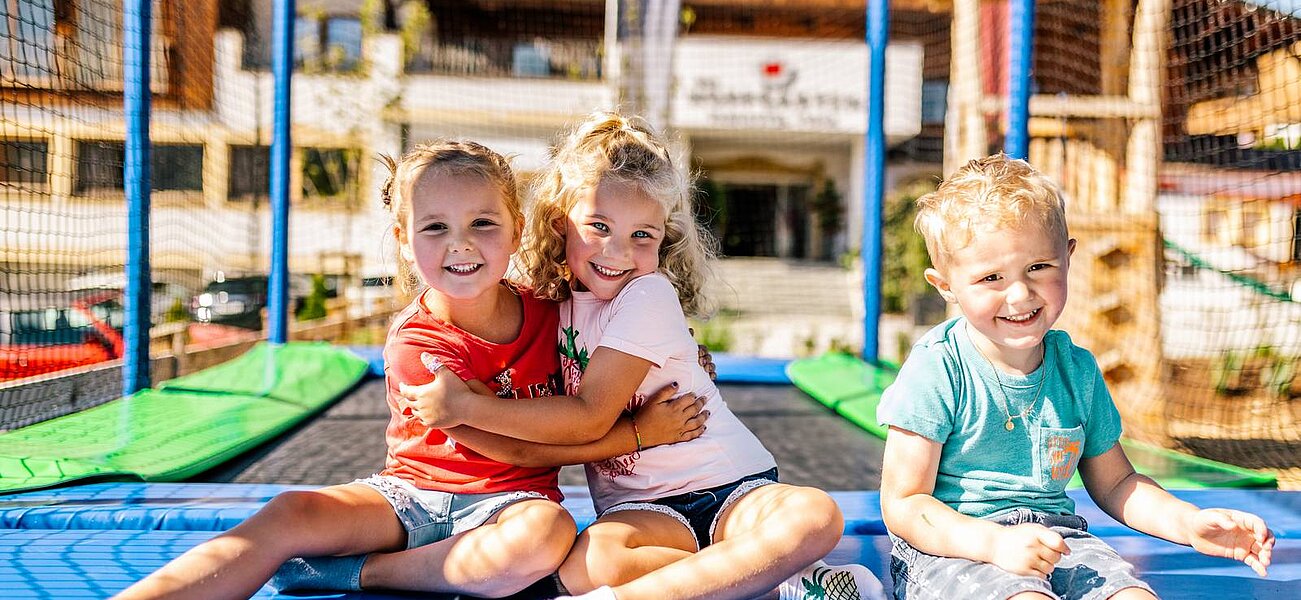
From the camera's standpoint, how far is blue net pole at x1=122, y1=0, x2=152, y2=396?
2.33m

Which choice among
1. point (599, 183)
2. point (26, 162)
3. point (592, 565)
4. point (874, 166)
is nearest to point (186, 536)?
point (592, 565)

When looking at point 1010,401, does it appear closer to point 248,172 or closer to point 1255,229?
point 248,172

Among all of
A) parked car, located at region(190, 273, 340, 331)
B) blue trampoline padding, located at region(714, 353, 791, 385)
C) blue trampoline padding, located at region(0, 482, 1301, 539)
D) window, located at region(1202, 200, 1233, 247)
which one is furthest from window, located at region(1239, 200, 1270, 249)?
parked car, located at region(190, 273, 340, 331)

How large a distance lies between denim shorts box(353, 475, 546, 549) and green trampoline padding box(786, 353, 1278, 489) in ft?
2.57

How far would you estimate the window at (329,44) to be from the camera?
6.89 meters

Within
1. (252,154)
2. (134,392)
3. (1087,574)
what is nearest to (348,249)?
(252,154)

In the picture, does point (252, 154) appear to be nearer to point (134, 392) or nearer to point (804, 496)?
point (134, 392)

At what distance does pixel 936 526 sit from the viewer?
103cm

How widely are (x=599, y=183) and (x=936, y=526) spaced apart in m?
0.58

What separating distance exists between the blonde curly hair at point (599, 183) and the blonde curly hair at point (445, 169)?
5 cm

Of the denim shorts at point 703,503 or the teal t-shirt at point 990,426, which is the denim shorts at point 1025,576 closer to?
the teal t-shirt at point 990,426

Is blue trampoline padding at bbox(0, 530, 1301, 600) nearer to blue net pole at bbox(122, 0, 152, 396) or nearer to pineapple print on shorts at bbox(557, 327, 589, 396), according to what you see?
pineapple print on shorts at bbox(557, 327, 589, 396)

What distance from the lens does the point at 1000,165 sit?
114cm

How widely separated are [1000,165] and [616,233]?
1.56 ft
